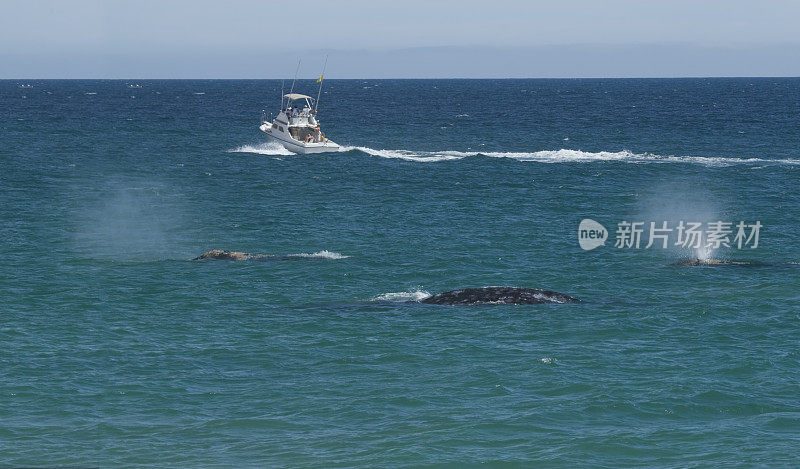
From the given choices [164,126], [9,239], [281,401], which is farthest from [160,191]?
[164,126]

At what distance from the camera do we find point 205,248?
59.0 meters

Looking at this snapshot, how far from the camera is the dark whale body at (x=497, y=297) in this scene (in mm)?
41938

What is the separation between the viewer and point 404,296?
4469 cm

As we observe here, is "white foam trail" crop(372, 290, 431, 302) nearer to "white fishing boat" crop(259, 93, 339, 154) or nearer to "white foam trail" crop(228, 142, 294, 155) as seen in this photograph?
"white fishing boat" crop(259, 93, 339, 154)

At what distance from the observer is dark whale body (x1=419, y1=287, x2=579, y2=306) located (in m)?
41.9

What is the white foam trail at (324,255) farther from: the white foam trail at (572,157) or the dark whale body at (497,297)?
the white foam trail at (572,157)

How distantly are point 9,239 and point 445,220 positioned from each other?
3063 centimetres

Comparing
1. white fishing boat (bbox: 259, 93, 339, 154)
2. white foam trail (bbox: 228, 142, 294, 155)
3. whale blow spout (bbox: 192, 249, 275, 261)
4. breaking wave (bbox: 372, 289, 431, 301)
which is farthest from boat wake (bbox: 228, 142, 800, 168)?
breaking wave (bbox: 372, 289, 431, 301)

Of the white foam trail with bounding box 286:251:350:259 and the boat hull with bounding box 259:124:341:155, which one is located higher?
the boat hull with bounding box 259:124:341:155

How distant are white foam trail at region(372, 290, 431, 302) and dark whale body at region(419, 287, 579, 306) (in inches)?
48.7

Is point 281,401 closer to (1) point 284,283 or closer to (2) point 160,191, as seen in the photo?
(1) point 284,283

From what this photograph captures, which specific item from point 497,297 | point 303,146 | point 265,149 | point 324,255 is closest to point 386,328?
point 497,297

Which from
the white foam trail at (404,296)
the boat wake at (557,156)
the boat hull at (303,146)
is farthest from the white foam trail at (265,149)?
the white foam trail at (404,296)

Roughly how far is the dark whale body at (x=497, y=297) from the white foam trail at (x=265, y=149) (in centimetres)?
7776
